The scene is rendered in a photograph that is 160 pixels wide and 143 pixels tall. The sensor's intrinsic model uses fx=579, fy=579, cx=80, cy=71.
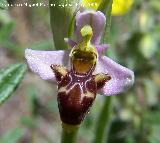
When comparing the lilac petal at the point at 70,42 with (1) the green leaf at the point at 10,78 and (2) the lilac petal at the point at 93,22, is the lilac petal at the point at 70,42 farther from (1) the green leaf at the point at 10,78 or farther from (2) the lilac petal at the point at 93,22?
(1) the green leaf at the point at 10,78

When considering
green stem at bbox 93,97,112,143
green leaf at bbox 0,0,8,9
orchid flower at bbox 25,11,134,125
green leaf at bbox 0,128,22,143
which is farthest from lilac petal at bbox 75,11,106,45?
green leaf at bbox 0,128,22,143

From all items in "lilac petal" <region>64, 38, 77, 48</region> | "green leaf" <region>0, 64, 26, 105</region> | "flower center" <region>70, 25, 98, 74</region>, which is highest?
"lilac petal" <region>64, 38, 77, 48</region>

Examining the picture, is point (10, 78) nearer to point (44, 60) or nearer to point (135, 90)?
point (44, 60)

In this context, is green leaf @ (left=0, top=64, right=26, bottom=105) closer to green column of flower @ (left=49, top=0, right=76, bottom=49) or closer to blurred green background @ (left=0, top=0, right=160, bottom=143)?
green column of flower @ (left=49, top=0, right=76, bottom=49)

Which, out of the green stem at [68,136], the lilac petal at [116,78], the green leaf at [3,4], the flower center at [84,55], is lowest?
the green stem at [68,136]

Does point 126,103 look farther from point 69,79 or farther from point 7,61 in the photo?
point 7,61

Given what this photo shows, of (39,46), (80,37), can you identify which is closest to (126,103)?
(39,46)

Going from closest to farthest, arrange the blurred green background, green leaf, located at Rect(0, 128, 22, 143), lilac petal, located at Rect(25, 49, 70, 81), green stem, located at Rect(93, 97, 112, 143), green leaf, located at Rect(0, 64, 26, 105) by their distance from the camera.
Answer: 1. lilac petal, located at Rect(25, 49, 70, 81)
2. green leaf, located at Rect(0, 64, 26, 105)
3. green stem, located at Rect(93, 97, 112, 143)
4. green leaf, located at Rect(0, 128, 22, 143)
5. the blurred green background

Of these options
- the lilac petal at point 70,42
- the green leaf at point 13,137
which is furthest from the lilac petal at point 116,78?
the green leaf at point 13,137

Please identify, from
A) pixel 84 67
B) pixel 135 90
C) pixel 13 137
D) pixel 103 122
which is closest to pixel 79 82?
pixel 84 67
